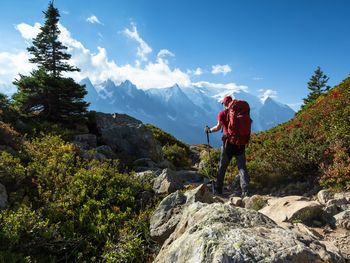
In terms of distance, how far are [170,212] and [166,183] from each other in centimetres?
256

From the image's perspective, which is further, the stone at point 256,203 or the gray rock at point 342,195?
the stone at point 256,203

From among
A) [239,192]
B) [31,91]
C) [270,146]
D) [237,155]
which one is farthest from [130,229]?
[31,91]

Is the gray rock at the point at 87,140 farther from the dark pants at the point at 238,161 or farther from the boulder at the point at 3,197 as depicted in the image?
the boulder at the point at 3,197

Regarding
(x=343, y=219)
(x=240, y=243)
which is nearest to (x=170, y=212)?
(x=240, y=243)

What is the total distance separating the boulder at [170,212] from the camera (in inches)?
288

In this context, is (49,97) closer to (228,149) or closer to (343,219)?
(228,149)

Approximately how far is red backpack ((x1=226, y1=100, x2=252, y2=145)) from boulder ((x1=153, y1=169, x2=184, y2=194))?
7.99 feet

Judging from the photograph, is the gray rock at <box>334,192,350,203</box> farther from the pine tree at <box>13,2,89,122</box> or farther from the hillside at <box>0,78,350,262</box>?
the pine tree at <box>13,2,89,122</box>

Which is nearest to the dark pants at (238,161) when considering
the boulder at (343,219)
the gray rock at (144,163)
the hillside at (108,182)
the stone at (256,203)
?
the stone at (256,203)

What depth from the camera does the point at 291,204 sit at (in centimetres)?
844

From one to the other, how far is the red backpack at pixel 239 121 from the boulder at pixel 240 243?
18.4ft

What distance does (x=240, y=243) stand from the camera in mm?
4691

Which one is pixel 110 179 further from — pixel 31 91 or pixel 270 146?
pixel 31 91

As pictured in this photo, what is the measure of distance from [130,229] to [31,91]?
14.3m
